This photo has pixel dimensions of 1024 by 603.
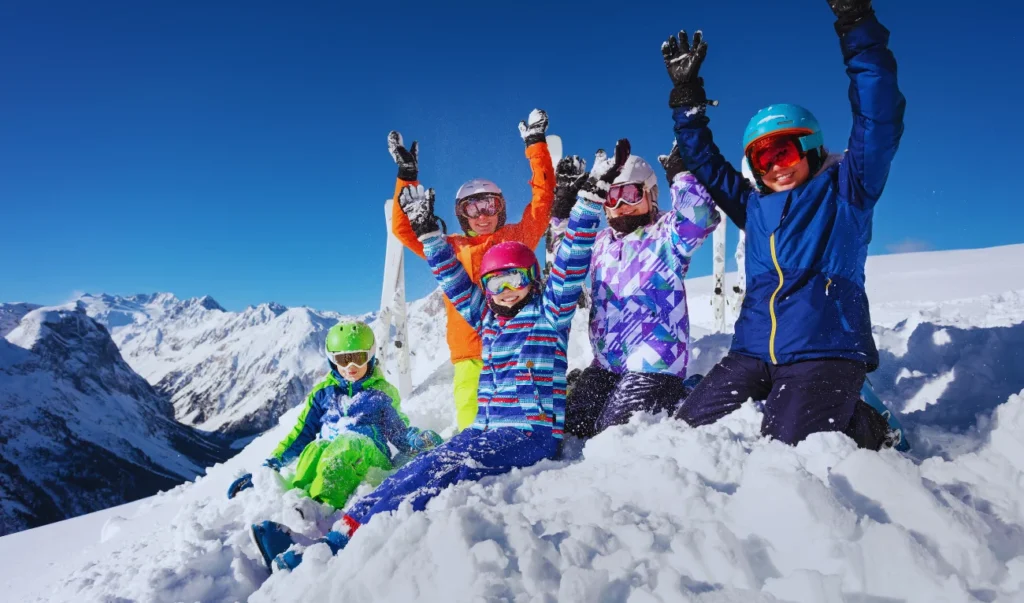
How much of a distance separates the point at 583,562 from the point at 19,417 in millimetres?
177812

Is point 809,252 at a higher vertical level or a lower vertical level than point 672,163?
lower

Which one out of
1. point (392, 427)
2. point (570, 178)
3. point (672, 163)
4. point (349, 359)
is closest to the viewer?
point (570, 178)

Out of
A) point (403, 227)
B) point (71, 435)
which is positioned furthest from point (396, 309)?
point (71, 435)

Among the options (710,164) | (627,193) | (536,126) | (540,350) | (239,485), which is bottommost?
(239,485)

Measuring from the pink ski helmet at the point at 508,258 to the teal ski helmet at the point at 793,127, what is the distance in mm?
1443

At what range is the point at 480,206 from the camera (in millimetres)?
4625

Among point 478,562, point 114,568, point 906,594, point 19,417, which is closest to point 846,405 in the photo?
point 906,594

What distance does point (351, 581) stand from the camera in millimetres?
1669

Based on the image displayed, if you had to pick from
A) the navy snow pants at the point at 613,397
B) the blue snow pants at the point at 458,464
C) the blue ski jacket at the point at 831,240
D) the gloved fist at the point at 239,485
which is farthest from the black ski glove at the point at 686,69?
the gloved fist at the point at 239,485

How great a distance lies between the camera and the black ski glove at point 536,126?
455 centimetres

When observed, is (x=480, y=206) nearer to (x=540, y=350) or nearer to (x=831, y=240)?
(x=540, y=350)

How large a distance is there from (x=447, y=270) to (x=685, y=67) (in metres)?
2.02

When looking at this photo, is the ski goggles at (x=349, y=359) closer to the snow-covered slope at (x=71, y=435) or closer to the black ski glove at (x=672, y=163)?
the black ski glove at (x=672, y=163)

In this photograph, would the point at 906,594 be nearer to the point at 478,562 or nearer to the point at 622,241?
the point at 478,562
